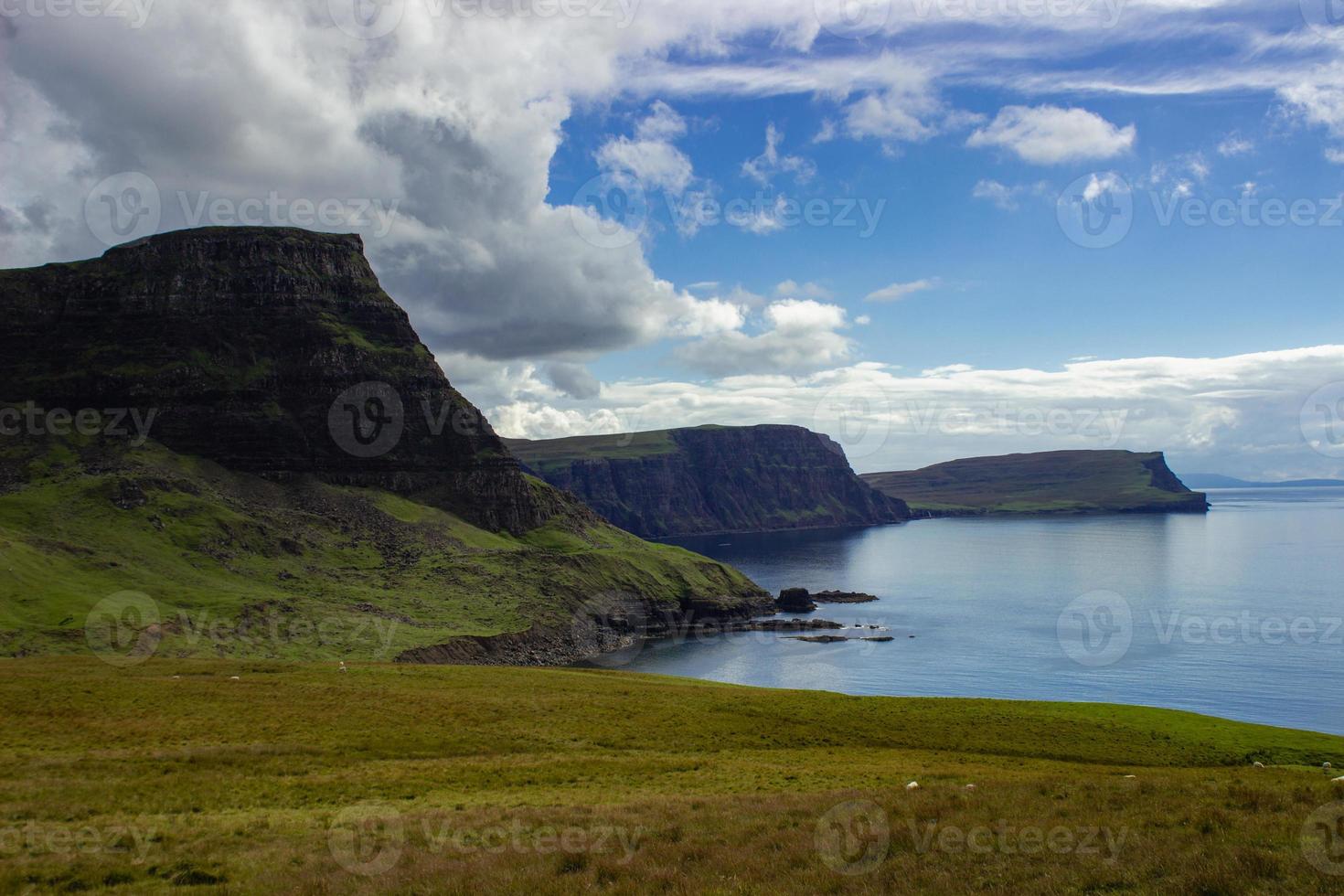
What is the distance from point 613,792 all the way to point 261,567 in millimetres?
125810

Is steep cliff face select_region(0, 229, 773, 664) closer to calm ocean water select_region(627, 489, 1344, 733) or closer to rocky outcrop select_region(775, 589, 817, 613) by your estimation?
rocky outcrop select_region(775, 589, 817, 613)

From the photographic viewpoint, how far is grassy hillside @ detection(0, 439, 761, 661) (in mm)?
102125

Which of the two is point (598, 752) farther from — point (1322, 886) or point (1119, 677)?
point (1119, 677)

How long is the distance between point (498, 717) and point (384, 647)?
220ft

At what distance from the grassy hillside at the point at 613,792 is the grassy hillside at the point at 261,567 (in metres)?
40.0

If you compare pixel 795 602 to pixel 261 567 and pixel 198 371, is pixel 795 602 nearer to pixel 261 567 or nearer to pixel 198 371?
pixel 261 567

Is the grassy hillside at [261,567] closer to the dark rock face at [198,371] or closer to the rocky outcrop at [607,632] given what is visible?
the rocky outcrop at [607,632]

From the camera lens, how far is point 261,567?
138000mm

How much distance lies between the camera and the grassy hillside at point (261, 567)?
102125 millimetres

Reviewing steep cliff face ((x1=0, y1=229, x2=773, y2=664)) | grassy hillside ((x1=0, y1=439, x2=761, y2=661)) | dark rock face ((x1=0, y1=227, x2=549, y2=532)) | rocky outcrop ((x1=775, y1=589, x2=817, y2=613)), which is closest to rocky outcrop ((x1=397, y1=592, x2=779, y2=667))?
steep cliff face ((x1=0, y1=229, x2=773, y2=664))

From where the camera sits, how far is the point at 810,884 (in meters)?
16.9

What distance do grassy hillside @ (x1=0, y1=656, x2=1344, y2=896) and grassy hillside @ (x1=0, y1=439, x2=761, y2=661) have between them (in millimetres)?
40027

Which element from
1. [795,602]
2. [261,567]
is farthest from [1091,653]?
[261,567]

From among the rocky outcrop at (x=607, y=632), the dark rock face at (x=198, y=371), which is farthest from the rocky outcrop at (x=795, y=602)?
the dark rock face at (x=198, y=371)
